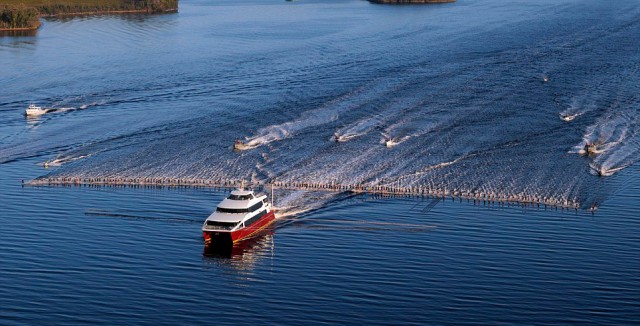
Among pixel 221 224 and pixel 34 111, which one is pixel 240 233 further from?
pixel 34 111

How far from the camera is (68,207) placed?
2197 inches

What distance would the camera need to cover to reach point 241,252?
49188mm

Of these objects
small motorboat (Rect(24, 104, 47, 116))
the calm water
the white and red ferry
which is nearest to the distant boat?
the calm water

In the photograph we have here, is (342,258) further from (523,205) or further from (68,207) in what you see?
(68,207)

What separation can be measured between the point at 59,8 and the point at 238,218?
399ft

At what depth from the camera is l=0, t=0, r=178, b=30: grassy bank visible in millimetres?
141750

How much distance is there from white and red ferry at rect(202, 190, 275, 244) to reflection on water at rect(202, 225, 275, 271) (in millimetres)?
301

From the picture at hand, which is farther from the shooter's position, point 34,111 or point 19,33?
point 19,33

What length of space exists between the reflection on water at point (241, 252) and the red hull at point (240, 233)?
222 mm

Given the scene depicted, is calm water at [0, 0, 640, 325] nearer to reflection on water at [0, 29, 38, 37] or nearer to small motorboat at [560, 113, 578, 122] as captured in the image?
small motorboat at [560, 113, 578, 122]

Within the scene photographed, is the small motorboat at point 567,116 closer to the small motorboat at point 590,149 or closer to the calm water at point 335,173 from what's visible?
the calm water at point 335,173

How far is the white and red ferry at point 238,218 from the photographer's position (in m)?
49.2

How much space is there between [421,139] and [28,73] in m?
48.8

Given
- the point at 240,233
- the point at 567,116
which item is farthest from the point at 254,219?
the point at 567,116
